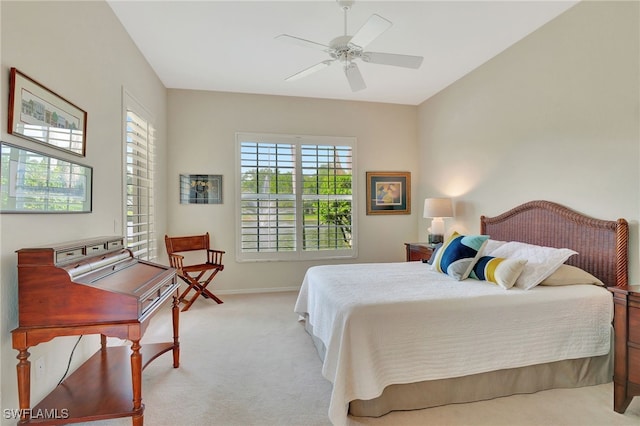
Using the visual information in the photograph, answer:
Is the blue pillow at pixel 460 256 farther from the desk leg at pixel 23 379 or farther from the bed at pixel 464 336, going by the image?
the desk leg at pixel 23 379

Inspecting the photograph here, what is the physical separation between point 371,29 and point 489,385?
7.81 ft

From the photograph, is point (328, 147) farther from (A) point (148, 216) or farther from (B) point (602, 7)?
(B) point (602, 7)

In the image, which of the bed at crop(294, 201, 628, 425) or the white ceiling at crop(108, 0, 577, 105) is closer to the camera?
the bed at crop(294, 201, 628, 425)

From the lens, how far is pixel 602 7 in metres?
2.45

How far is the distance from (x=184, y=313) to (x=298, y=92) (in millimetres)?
3228

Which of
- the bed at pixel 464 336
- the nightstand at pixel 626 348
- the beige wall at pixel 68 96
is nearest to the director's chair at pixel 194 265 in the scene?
the beige wall at pixel 68 96

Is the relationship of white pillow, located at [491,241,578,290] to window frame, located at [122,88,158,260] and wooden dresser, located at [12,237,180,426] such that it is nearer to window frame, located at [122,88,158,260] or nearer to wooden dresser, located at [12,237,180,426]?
wooden dresser, located at [12,237,180,426]

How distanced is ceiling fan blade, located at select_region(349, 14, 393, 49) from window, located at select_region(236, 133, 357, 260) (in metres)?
2.54

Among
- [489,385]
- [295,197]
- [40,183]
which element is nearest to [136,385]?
[40,183]

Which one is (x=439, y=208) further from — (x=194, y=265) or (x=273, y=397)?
(x=194, y=265)

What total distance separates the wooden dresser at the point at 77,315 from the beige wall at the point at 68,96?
0.37 feet

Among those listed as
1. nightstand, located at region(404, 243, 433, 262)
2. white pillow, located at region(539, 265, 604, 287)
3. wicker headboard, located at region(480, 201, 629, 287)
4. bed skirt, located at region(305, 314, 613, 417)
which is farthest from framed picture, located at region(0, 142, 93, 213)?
wicker headboard, located at region(480, 201, 629, 287)

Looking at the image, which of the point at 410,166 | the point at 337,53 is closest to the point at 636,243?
the point at 337,53

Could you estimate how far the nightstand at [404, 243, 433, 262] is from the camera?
3978mm
